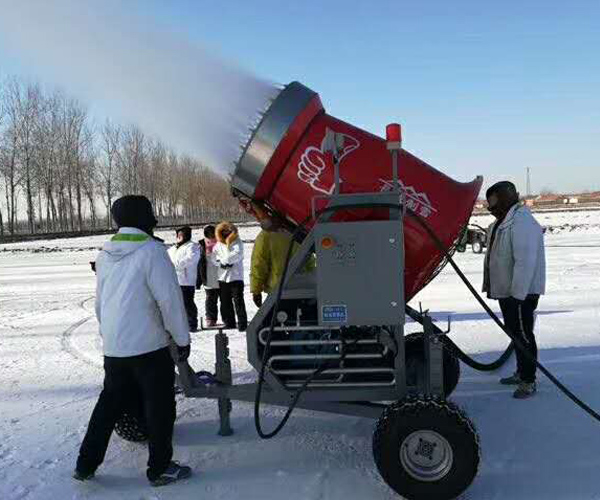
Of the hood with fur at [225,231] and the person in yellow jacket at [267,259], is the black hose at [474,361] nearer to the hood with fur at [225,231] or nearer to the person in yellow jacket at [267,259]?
the person in yellow jacket at [267,259]

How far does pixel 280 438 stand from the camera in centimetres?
442

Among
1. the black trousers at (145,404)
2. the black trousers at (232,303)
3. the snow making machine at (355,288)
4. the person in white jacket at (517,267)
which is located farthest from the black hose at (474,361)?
the black trousers at (232,303)

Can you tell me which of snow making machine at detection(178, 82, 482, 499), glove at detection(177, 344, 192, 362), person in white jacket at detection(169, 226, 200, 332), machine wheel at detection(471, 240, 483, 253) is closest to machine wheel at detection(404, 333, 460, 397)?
snow making machine at detection(178, 82, 482, 499)

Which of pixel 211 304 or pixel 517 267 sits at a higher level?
pixel 517 267

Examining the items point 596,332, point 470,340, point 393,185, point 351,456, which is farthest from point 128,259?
point 596,332

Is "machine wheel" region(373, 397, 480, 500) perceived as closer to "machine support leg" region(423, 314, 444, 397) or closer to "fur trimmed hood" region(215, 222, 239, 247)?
"machine support leg" region(423, 314, 444, 397)

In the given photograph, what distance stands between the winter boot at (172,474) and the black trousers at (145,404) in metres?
0.03

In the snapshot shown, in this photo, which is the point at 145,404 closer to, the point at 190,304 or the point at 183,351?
the point at 183,351

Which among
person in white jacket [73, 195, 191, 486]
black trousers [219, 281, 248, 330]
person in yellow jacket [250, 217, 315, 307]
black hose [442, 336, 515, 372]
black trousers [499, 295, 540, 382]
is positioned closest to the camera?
person in white jacket [73, 195, 191, 486]

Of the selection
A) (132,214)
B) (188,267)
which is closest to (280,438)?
(132,214)

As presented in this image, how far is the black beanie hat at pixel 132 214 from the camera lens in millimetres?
3621

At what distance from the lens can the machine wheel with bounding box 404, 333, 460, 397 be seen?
4.20 meters

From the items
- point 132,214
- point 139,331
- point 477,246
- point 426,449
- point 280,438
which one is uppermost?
point 132,214

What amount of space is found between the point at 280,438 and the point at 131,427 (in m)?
1.12
